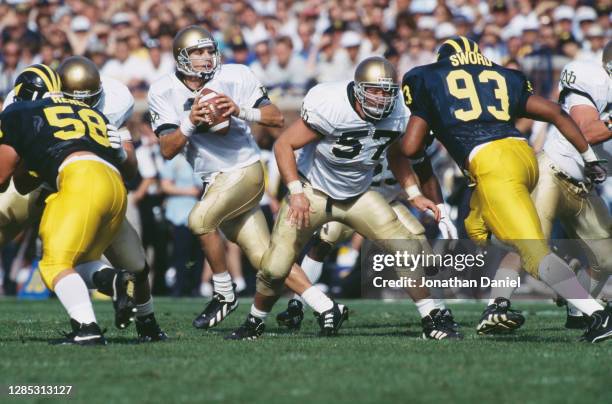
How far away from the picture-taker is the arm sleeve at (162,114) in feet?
23.0

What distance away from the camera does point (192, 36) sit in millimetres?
7043

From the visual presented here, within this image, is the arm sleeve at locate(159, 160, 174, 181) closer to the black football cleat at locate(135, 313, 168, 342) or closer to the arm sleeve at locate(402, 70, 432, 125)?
the black football cleat at locate(135, 313, 168, 342)

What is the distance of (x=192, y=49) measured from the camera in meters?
7.02

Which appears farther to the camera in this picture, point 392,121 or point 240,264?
point 240,264

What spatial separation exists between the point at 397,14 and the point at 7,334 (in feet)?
23.2

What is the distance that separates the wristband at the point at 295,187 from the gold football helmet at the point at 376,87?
565 mm

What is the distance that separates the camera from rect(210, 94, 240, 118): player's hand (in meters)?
6.61

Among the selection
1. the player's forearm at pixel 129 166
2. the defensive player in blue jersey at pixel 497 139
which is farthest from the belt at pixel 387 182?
the player's forearm at pixel 129 166

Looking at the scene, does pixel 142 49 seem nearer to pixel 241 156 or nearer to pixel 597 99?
pixel 241 156

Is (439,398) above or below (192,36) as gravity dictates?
below

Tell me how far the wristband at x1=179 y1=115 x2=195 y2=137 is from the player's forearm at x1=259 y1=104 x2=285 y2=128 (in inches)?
17.5

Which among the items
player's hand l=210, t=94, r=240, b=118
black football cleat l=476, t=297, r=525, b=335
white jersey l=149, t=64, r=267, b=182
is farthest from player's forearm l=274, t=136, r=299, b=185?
black football cleat l=476, t=297, r=525, b=335

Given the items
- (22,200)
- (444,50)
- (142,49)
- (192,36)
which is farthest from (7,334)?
(142,49)

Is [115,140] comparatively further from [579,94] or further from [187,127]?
[579,94]
